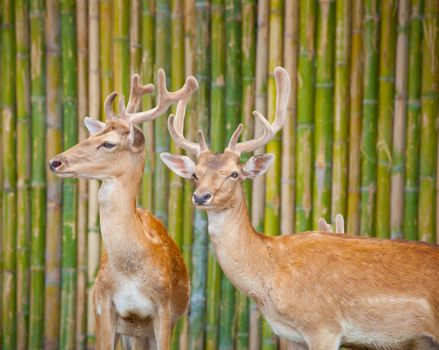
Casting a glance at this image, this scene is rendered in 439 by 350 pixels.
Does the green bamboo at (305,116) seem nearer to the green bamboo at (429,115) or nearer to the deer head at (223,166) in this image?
the green bamboo at (429,115)

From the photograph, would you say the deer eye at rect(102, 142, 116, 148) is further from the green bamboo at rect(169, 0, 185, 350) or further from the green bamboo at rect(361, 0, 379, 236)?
the green bamboo at rect(361, 0, 379, 236)

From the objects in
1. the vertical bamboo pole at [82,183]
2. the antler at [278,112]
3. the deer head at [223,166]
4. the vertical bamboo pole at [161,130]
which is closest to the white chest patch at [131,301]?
the deer head at [223,166]

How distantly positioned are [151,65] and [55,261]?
1.50 m

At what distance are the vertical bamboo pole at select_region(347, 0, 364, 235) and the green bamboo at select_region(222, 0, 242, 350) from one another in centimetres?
75

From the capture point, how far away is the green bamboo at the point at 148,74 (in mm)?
5965

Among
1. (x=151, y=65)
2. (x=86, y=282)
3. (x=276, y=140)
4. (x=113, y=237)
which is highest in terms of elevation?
(x=151, y=65)

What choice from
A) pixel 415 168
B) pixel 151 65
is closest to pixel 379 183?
pixel 415 168

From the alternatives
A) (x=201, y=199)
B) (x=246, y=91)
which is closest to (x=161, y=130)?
(x=246, y=91)

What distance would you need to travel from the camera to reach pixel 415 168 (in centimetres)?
568

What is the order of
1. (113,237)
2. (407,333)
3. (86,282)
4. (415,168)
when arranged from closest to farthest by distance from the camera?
(407,333), (113,237), (415,168), (86,282)

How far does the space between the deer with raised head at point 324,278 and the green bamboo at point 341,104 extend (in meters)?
1.49

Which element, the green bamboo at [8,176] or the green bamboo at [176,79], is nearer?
the green bamboo at [176,79]

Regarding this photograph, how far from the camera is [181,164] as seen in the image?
438 cm

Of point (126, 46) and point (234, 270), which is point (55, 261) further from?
point (234, 270)
